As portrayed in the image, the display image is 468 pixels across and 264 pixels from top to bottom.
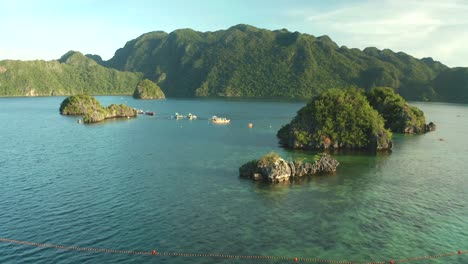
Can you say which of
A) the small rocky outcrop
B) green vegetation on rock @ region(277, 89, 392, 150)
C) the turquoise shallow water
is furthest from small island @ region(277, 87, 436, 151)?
the small rocky outcrop

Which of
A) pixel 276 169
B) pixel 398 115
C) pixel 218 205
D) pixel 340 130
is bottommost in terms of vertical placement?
pixel 218 205

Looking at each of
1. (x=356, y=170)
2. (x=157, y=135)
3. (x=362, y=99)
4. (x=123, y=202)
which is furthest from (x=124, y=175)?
(x=362, y=99)

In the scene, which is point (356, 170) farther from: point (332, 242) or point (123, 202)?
point (123, 202)

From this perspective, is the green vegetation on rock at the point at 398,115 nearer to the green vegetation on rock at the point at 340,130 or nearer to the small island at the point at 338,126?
the small island at the point at 338,126

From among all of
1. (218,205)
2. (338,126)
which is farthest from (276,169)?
(338,126)

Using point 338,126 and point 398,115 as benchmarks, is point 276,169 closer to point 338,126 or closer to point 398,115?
point 338,126

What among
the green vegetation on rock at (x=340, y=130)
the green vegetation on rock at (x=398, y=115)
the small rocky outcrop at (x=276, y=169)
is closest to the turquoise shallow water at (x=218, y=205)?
the small rocky outcrop at (x=276, y=169)

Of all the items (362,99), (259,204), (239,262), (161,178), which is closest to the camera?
(239,262)
